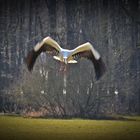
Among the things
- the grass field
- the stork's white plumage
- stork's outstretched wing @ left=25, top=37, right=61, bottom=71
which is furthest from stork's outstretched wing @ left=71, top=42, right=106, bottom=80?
the grass field

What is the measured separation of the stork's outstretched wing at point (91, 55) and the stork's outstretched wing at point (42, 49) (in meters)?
0.25

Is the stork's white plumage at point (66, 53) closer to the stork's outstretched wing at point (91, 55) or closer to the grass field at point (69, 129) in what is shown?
the stork's outstretched wing at point (91, 55)

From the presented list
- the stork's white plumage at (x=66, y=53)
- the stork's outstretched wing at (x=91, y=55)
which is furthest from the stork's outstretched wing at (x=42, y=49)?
the stork's outstretched wing at (x=91, y=55)

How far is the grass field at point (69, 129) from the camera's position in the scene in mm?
5133

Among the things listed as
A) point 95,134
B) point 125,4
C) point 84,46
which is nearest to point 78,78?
point 84,46

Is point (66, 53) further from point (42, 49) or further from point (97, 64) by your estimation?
point (97, 64)

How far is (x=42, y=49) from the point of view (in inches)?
210

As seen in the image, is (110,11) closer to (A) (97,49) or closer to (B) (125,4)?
(B) (125,4)

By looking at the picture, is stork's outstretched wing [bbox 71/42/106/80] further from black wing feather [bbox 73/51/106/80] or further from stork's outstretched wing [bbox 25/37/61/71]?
stork's outstretched wing [bbox 25/37/61/71]

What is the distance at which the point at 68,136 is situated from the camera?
202 inches

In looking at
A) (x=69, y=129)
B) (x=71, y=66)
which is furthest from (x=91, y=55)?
(x=69, y=129)

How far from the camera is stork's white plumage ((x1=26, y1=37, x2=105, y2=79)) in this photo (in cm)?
528

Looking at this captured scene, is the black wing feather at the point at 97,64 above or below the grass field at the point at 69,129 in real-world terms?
above

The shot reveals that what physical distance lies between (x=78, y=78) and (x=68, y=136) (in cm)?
76
